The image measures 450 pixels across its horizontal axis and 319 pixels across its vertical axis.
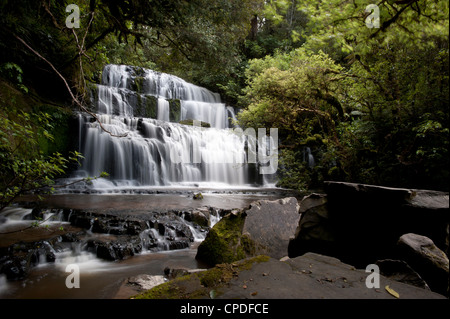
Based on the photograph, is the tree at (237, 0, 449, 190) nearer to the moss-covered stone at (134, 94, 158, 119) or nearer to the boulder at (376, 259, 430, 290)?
the boulder at (376, 259, 430, 290)

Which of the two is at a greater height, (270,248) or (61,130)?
(61,130)

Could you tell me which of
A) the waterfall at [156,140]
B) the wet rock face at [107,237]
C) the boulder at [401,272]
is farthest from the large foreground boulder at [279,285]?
the waterfall at [156,140]

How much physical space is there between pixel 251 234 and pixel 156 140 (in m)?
9.96

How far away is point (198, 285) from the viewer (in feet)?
5.98

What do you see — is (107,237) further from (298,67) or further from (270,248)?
A: (298,67)

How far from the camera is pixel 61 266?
3.63 m

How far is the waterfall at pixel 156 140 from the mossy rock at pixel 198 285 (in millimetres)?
6794

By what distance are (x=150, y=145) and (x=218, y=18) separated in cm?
895

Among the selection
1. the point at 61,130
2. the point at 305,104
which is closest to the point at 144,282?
the point at 305,104

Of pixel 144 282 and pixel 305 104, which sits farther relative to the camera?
pixel 305 104

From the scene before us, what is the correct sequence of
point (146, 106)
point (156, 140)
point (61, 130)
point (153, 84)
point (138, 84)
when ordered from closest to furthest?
point (61, 130)
point (156, 140)
point (146, 106)
point (138, 84)
point (153, 84)

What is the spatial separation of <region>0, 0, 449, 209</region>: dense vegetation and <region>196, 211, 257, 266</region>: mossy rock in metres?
2.41

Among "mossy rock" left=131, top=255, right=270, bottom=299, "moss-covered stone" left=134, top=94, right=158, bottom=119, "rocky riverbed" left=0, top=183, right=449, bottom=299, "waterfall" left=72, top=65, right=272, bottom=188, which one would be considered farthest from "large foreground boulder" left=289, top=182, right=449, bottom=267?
"moss-covered stone" left=134, top=94, right=158, bottom=119
